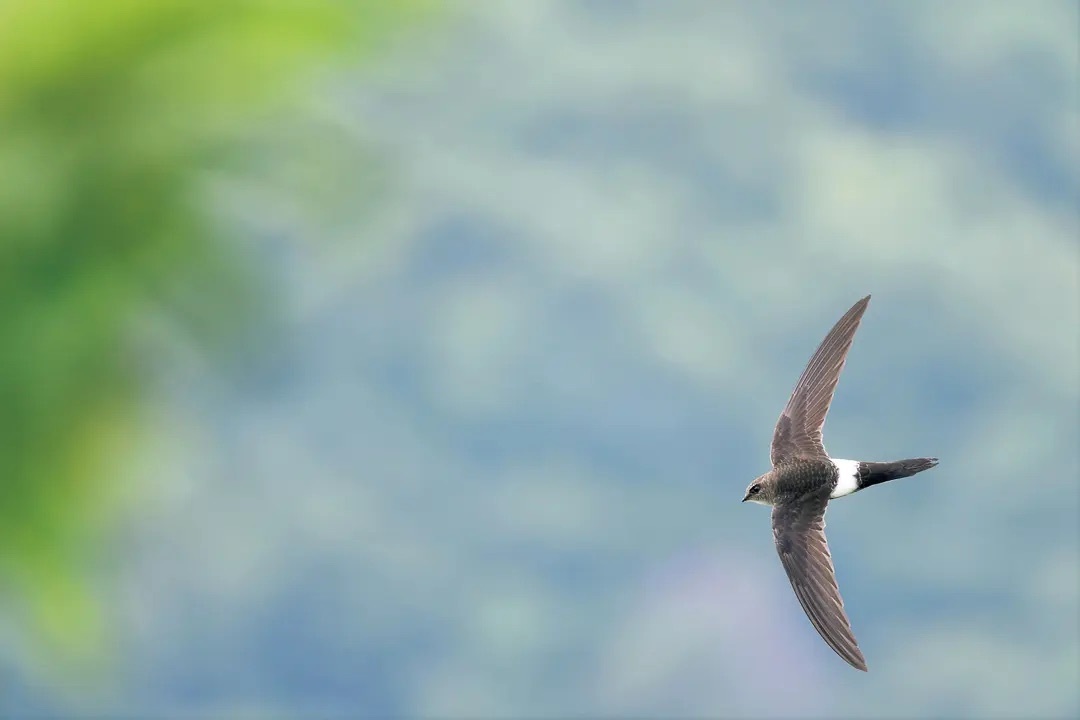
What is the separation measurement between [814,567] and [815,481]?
1.03 metres

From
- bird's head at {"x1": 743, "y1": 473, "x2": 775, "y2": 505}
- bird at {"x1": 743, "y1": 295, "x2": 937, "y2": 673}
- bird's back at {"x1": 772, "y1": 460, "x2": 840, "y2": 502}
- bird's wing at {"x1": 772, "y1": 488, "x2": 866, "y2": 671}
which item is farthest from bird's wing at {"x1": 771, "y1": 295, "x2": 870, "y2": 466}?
bird's wing at {"x1": 772, "y1": 488, "x2": 866, "y2": 671}

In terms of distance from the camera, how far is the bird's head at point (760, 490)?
51.1 feet

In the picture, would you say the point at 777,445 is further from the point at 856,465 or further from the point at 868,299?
the point at 868,299

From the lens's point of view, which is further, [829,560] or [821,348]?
[821,348]

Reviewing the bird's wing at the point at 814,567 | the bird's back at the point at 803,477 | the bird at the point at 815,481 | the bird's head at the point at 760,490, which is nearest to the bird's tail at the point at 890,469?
the bird at the point at 815,481

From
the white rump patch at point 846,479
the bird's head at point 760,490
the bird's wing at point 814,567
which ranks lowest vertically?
the bird's wing at point 814,567

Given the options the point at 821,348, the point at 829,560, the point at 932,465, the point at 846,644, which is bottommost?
the point at 846,644

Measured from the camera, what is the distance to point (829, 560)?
15211 mm

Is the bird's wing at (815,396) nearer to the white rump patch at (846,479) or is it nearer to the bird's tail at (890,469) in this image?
the white rump patch at (846,479)

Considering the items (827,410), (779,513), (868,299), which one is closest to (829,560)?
(779,513)

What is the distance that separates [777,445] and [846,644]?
8.78ft

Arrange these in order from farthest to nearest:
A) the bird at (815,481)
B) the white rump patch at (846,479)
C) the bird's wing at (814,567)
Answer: the white rump patch at (846,479) → the bird at (815,481) → the bird's wing at (814,567)

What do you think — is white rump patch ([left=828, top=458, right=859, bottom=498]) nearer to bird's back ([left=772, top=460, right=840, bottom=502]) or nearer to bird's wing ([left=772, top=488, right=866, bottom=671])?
bird's back ([left=772, top=460, right=840, bottom=502])

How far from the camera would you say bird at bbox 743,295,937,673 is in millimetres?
14930
